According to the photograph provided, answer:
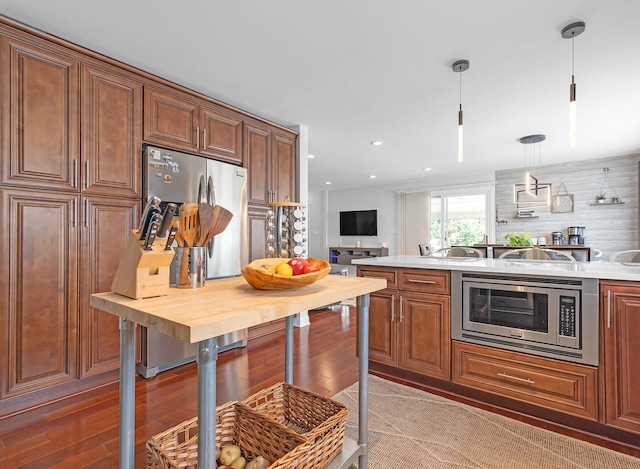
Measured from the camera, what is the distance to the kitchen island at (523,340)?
174cm

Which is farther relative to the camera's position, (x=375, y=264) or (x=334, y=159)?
(x=334, y=159)

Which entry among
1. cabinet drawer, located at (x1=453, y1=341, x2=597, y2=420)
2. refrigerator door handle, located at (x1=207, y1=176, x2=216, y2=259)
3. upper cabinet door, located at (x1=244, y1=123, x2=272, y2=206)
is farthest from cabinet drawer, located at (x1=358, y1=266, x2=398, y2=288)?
upper cabinet door, located at (x1=244, y1=123, x2=272, y2=206)

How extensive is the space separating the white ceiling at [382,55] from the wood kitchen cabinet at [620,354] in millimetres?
1616

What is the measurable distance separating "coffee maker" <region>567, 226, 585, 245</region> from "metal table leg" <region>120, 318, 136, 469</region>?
671cm

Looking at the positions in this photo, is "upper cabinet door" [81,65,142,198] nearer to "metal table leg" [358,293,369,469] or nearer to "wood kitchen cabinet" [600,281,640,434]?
"metal table leg" [358,293,369,469]

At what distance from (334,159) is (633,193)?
487 centimetres

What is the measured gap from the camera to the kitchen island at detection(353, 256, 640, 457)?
68.4 inches

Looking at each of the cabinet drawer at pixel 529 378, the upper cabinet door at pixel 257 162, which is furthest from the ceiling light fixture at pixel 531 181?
the upper cabinet door at pixel 257 162

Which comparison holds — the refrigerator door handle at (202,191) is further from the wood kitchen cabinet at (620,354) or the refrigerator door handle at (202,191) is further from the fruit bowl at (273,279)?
the wood kitchen cabinet at (620,354)

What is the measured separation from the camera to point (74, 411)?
2.04 metres

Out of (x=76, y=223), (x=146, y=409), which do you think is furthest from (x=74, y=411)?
(x=76, y=223)

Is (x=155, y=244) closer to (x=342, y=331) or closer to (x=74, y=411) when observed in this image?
(x=74, y=411)

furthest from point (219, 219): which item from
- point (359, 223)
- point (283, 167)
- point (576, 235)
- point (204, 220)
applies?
point (359, 223)

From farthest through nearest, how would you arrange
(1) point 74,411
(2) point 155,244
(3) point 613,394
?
1. (1) point 74,411
2. (3) point 613,394
3. (2) point 155,244
